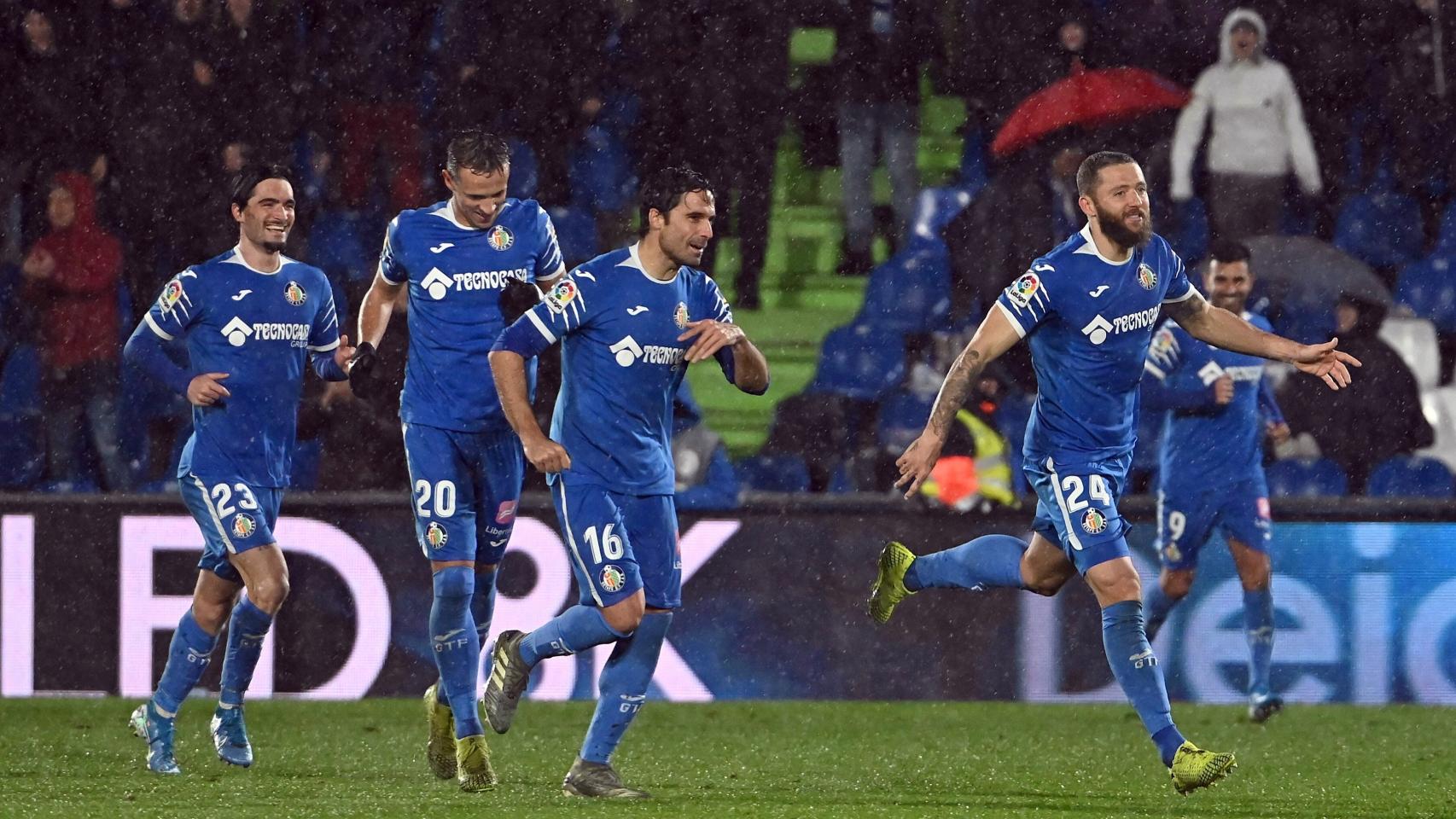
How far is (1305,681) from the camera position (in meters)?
9.13

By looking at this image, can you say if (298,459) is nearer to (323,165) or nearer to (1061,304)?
(323,165)

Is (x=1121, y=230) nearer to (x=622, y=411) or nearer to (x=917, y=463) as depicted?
(x=917, y=463)

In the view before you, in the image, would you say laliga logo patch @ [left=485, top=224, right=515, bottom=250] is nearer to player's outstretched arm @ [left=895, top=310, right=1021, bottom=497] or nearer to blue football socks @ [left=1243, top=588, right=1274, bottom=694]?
player's outstretched arm @ [left=895, top=310, right=1021, bottom=497]

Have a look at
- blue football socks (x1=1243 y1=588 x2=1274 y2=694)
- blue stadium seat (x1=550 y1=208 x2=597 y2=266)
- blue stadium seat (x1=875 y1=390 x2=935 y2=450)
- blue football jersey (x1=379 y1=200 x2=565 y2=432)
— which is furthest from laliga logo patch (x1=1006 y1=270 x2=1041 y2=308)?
blue stadium seat (x1=550 y1=208 x2=597 y2=266)

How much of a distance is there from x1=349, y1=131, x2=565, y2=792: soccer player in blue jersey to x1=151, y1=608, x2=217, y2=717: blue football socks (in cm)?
88

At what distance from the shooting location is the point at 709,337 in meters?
5.86

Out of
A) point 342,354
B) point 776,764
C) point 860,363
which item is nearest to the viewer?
point 342,354

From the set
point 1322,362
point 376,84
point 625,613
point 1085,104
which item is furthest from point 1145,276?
point 376,84

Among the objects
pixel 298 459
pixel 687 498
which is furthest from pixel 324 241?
pixel 687 498

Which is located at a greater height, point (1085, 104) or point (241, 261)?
point (1085, 104)

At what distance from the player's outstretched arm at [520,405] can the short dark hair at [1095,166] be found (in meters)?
1.67

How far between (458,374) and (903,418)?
387 cm

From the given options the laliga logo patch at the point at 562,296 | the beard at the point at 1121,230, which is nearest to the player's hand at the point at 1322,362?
the beard at the point at 1121,230

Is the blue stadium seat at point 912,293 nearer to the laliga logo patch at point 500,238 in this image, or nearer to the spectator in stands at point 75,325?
the spectator in stands at point 75,325
